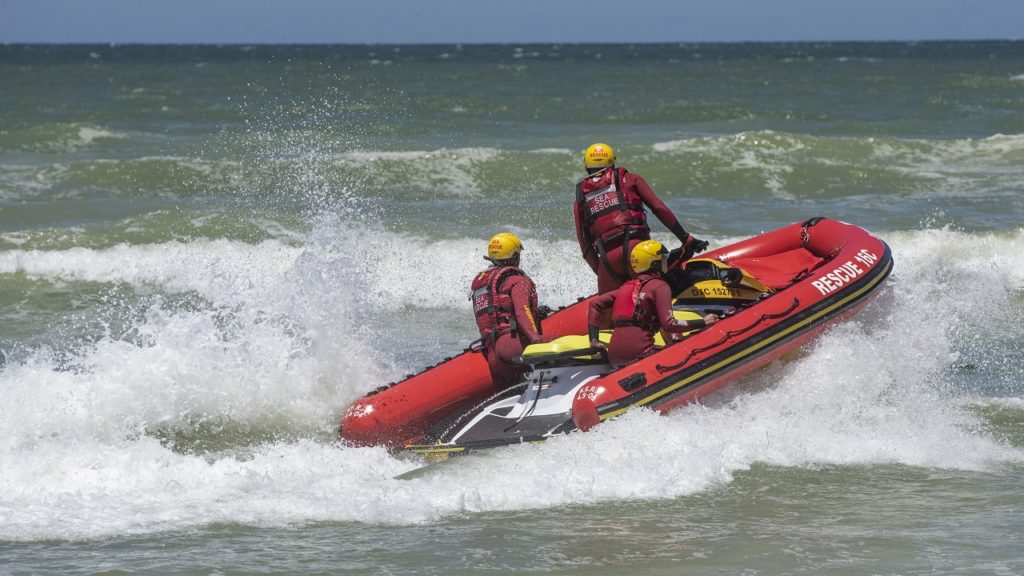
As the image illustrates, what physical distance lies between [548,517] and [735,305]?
8.27ft

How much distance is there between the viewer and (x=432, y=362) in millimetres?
9727

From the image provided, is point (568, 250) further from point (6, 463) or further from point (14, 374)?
point (6, 463)

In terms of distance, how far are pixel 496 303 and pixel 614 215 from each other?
1.11 meters

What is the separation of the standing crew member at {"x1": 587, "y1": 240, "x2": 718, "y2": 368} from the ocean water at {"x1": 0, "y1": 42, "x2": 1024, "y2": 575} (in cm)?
43

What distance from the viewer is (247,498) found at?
6434 millimetres

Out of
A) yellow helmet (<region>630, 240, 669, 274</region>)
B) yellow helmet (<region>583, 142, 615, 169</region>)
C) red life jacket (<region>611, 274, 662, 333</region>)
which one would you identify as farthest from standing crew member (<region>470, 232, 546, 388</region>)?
yellow helmet (<region>583, 142, 615, 169</region>)

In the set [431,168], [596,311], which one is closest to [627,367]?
[596,311]

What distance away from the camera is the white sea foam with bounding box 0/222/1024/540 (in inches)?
251

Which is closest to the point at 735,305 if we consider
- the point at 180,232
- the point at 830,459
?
the point at 830,459

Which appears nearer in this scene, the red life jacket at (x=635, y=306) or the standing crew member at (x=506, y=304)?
the red life jacket at (x=635, y=306)

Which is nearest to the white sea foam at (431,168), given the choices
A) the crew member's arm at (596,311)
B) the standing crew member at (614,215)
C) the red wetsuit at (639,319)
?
the standing crew member at (614,215)

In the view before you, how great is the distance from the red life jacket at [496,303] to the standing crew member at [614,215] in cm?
83

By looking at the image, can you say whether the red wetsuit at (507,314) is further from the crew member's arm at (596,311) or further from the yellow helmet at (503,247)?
the crew member's arm at (596,311)

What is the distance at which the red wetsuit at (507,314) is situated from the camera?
24.6 ft
